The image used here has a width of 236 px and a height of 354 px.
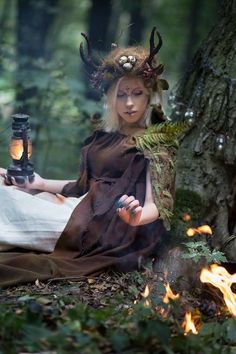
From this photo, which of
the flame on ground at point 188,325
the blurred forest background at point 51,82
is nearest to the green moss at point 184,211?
the blurred forest background at point 51,82

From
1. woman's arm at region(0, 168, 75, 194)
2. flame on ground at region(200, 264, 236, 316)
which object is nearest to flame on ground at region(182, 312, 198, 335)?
flame on ground at region(200, 264, 236, 316)

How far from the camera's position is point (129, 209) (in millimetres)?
3947

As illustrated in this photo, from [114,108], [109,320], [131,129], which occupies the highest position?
[114,108]

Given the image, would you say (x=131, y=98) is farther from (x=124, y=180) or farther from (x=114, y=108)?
(x=124, y=180)

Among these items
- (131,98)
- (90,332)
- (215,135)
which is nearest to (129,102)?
(131,98)

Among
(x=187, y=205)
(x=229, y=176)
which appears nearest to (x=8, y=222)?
(x=187, y=205)

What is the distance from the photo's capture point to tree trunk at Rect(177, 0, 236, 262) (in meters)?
4.99

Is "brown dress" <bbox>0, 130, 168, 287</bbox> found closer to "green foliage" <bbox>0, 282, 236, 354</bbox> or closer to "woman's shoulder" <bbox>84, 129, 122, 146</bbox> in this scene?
"woman's shoulder" <bbox>84, 129, 122, 146</bbox>

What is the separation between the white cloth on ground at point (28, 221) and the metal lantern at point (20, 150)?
168 millimetres

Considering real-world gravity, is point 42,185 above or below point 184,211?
above

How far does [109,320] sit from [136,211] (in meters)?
1.00

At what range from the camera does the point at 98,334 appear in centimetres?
283

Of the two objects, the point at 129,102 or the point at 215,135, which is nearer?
the point at 129,102

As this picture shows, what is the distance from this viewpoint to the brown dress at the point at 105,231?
4109 mm
